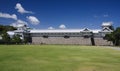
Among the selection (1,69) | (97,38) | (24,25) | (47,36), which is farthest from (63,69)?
(24,25)

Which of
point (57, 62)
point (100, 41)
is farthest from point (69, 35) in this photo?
point (57, 62)

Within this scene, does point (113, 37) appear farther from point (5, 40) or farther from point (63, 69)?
point (63, 69)

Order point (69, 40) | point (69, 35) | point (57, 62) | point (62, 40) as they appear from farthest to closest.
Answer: point (62, 40)
point (69, 40)
point (69, 35)
point (57, 62)

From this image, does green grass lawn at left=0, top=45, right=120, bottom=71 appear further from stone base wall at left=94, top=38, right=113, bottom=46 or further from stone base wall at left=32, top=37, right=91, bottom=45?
stone base wall at left=32, top=37, right=91, bottom=45

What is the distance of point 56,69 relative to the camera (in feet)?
47.0

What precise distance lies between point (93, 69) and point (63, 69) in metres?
2.37

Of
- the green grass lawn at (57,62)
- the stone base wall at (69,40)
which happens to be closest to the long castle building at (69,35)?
the stone base wall at (69,40)

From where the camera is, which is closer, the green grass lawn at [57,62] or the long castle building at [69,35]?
the green grass lawn at [57,62]

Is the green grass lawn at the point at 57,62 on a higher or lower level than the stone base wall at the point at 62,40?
lower

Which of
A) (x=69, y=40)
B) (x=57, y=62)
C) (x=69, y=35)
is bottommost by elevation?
(x=57, y=62)

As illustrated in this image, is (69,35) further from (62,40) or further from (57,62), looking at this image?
(57,62)

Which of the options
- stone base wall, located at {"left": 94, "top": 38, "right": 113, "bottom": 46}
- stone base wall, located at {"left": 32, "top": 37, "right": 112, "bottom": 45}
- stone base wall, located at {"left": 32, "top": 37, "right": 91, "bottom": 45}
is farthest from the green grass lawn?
stone base wall, located at {"left": 32, "top": 37, "right": 91, "bottom": 45}

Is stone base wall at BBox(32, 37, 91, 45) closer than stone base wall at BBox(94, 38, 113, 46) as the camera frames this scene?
No

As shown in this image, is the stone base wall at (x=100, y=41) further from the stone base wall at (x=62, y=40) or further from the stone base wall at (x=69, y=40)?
the stone base wall at (x=62, y=40)
